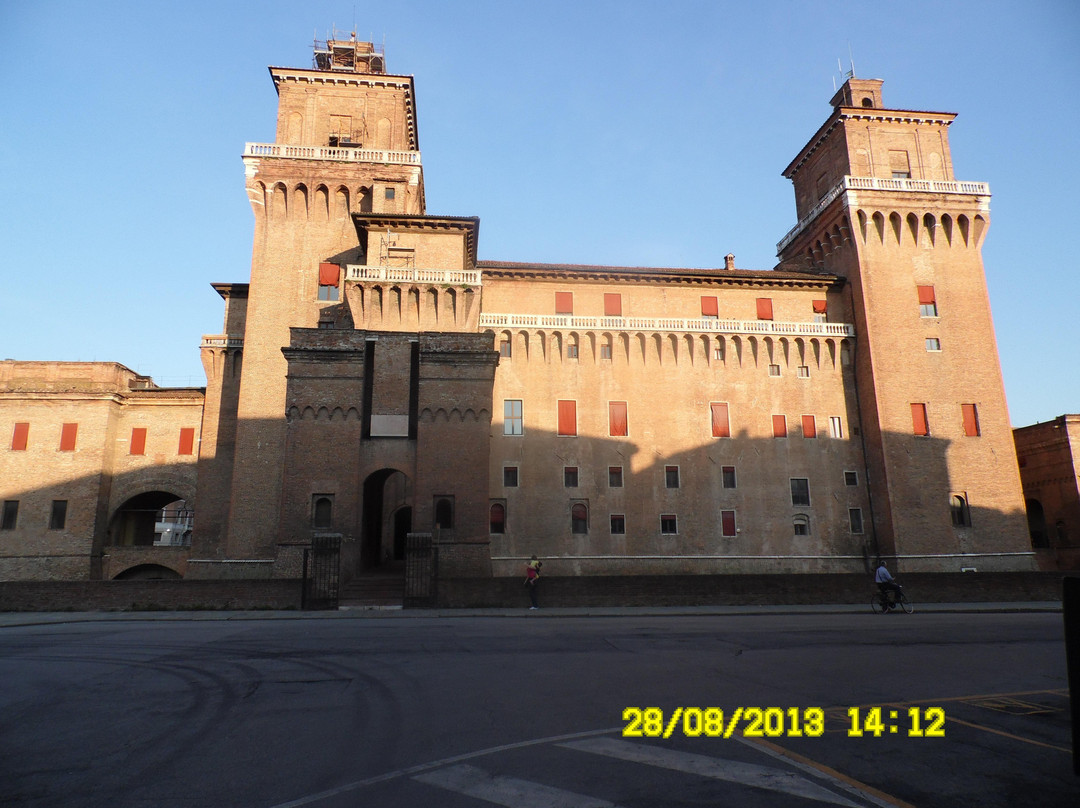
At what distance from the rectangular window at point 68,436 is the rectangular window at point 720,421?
36.5 metres

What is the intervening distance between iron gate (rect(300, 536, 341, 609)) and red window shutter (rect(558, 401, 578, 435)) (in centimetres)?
1623

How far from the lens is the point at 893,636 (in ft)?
49.9

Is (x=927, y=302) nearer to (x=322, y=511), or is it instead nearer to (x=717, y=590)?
(x=717, y=590)

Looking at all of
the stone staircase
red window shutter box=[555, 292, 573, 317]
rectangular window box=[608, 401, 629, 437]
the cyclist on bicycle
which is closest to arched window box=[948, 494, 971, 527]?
the cyclist on bicycle

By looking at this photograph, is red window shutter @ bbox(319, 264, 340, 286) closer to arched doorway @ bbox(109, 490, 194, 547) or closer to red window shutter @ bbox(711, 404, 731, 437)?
arched doorway @ bbox(109, 490, 194, 547)

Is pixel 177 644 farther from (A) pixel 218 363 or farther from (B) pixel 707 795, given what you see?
(A) pixel 218 363

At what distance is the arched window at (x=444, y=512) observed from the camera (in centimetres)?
2870

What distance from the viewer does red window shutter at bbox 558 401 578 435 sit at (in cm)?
3681

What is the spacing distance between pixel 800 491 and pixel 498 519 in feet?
58.2

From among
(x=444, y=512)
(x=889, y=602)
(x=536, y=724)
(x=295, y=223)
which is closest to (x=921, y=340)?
(x=889, y=602)

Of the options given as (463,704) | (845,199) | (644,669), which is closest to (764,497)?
(845,199)

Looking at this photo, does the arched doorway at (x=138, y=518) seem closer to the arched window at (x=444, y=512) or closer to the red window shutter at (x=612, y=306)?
the arched window at (x=444, y=512)

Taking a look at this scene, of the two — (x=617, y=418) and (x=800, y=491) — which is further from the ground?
(x=617, y=418)

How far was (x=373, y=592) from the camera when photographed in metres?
25.5
